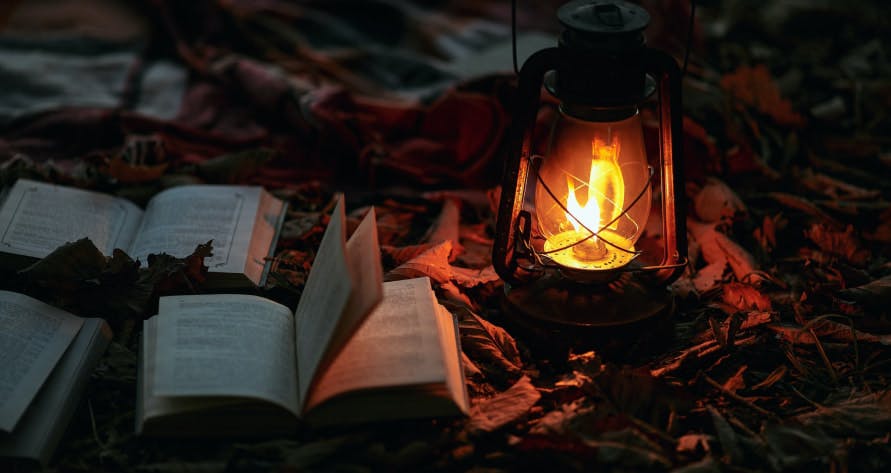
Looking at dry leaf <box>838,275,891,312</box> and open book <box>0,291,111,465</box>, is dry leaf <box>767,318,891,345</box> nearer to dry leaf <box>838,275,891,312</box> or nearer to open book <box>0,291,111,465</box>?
dry leaf <box>838,275,891,312</box>

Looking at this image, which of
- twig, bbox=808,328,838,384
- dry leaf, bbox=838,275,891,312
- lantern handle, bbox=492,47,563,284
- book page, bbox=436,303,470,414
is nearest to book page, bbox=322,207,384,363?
book page, bbox=436,303,470,414

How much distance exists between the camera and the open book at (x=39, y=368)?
1.23 m

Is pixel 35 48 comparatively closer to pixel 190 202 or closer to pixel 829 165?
pixel 190 202

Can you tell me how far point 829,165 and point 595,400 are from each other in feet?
3.74

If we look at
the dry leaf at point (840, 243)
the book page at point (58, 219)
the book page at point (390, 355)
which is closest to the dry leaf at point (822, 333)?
the dry leaf at point (840, 243)

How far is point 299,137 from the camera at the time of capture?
228 cm

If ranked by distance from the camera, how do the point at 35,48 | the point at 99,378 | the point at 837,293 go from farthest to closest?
the point at 35,48, the point at 837,293, the point at 99,378

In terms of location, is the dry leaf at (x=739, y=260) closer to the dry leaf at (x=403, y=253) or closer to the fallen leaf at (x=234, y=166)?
the dry leaf at (x=403, y=253)

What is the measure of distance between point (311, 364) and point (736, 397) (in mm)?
649

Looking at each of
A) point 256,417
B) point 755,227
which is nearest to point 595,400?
point 256,417

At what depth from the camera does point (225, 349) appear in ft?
4.17

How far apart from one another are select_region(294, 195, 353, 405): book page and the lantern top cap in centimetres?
42

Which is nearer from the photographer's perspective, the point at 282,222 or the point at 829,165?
the point at 282,222

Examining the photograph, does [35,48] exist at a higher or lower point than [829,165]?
higher
